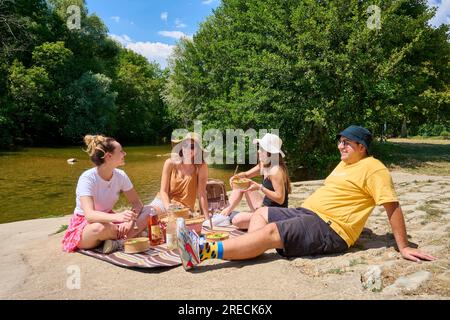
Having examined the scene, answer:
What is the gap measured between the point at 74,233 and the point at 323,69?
11615 millimetres

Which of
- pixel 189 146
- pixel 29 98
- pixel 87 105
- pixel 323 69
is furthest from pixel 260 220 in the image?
pixel 87 105

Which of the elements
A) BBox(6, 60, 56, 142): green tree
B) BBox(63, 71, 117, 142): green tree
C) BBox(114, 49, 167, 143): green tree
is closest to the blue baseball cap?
BBox(6, 60, 56, 142): green tree

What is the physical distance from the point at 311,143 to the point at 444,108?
9.17m

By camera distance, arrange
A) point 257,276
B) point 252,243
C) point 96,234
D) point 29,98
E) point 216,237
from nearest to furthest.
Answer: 1. point 257,276
2. point 252,243
3. point 96,234
4. point 216,237
5. point 29,98

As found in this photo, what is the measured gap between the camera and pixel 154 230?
16.3 ft

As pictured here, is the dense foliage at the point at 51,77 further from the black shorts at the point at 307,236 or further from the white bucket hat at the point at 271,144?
the black shorts at the point at 307,236

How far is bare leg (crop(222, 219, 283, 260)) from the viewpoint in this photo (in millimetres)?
4016

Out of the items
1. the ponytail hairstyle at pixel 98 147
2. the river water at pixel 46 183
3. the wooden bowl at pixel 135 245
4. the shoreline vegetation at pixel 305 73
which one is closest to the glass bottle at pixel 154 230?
the wooden bowl at pixel 135 245

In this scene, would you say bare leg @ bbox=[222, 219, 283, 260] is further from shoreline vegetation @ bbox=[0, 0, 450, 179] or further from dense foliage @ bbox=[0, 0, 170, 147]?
dense foliage @ bbox=[0, 0, 170, 147]

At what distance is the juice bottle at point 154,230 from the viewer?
4.96 m

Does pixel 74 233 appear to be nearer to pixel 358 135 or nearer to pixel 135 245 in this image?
pixel 135 245

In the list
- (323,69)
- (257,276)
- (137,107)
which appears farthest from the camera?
(137,107)
